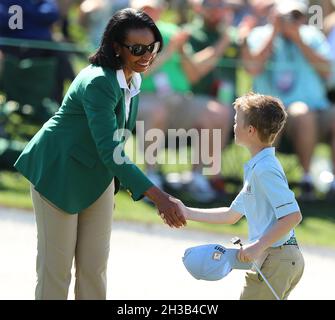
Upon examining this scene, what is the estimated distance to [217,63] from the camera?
377 inches

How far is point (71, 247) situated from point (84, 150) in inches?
18.8

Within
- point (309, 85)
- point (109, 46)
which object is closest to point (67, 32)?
point (309, 85)

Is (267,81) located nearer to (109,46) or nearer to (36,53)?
(36,53)

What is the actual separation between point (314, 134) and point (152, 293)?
12.9 feet

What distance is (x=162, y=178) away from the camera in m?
9.17

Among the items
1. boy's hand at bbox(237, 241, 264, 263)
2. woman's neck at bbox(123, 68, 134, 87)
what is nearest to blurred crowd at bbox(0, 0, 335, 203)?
woman's neck at bbox(123, 68, 134, 87)

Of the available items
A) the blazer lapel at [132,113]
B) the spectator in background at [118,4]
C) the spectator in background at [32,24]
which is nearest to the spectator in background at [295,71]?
the spectator in background at [118,4]

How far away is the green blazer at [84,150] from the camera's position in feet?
13.9

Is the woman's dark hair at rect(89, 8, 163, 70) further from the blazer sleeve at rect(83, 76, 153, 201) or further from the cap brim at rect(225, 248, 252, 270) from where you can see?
the cap brim at rect(225, 248, 252, 270)

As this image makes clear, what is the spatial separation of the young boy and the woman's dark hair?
1.91 feet

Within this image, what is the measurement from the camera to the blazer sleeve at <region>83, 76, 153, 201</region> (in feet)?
13.9

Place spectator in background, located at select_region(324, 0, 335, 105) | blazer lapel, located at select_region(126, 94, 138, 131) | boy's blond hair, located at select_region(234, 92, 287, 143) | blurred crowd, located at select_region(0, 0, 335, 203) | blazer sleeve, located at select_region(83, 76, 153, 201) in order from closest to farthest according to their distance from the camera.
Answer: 1. blazer sleeve, located at select_region(83, 76, 153, 201)
2. boy's blond hair, located at select_region(234, 92, 287, 143)
3. blazer lapel, located at select_region(126, 94, 138, 131)
4. blurred crowd, located at select_region(0, 0, 335, 203)
5. spectator in background, located at select_region(324, 0, 335, 105)
